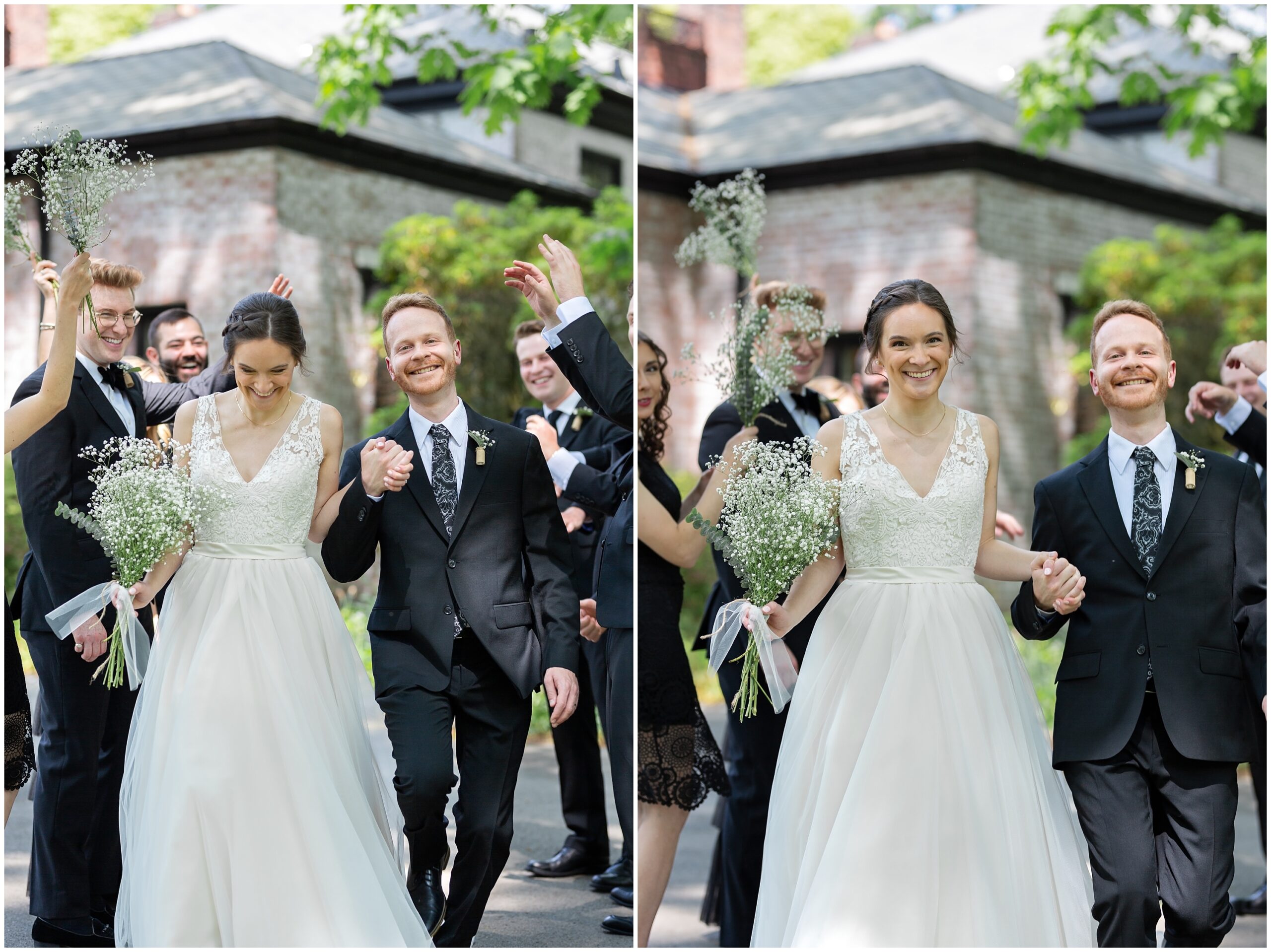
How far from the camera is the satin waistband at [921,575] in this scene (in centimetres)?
411

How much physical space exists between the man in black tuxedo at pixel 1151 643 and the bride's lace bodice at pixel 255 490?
2.24 meters

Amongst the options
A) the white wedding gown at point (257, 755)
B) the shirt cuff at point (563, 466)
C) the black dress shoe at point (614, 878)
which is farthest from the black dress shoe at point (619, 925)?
the shirt cuff at point (563, 466)

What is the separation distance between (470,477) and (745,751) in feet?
4.56

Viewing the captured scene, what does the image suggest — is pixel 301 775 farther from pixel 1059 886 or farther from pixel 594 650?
pixel 1059 886

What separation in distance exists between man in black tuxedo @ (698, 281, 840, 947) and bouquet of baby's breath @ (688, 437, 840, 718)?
0.40 meters

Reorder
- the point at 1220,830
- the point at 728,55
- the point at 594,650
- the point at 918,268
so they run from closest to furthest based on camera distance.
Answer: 1. the point at 1220,830
2. the point at 594,650
3. the point at 918,268
4. the point at 728,55

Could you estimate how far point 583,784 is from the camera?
525 cm

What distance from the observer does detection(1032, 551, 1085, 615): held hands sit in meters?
4.02

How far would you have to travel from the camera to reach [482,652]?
14.3ft

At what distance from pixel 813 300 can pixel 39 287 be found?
2.75 meters

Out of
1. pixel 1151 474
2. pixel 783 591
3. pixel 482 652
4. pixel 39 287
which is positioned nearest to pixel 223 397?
pixel 39 287

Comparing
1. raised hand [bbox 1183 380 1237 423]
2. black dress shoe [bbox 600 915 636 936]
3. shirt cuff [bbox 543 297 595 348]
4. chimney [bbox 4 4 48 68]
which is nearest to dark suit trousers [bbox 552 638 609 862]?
black dress shoe [bbox 600 915 636 936]

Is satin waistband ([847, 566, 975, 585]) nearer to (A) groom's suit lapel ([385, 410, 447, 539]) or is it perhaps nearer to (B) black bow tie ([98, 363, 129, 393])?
(A) groom's suit lapel ([385, 410, 447, 539])

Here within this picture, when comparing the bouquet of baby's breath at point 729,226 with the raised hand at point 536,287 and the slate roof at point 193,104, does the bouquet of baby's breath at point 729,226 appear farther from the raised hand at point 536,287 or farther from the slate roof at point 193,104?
the slate roof at point 193,104
